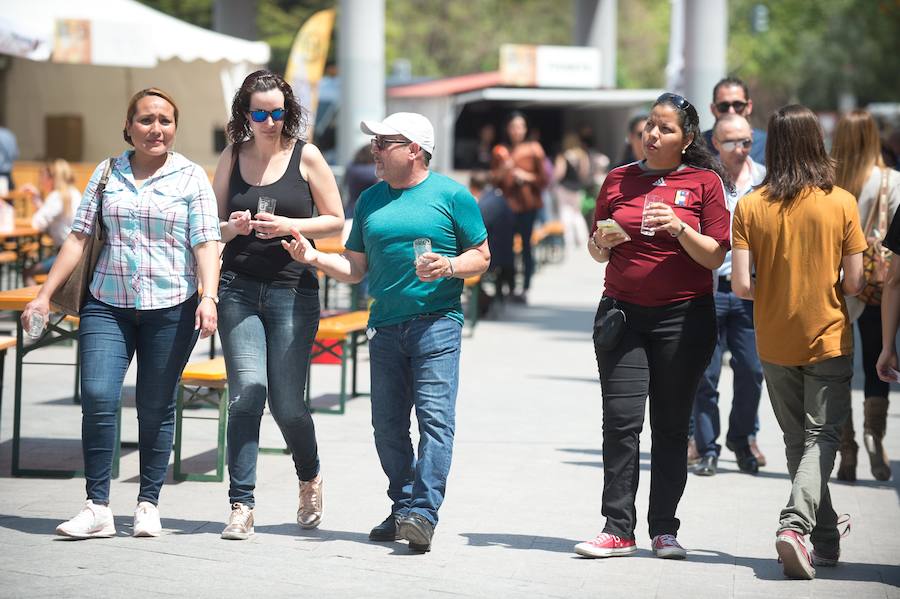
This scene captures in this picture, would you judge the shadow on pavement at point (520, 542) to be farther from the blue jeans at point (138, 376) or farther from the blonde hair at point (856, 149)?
the blonde hair at point (856, 149)

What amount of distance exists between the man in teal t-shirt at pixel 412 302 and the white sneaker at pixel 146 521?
3.19ft

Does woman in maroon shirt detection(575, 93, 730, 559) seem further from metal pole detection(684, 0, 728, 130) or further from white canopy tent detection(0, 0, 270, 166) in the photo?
metal pole detection(684, 0, 728, 130)

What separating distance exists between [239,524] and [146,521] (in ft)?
1.25

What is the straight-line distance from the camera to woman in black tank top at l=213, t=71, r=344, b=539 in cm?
588

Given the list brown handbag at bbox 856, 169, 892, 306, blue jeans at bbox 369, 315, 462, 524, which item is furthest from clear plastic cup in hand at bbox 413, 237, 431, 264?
brown handbag at bbox 856, 169, 892, 306

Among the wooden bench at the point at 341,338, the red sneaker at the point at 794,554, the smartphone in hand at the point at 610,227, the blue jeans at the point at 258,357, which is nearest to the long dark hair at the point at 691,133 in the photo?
the smartphone in hand at the point at 610,227

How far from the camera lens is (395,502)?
598 centimetres

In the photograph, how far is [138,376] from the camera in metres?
6.04

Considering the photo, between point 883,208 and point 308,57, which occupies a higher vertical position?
point 308,57

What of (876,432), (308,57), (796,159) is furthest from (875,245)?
(308,57)

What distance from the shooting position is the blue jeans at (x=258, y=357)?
5875 mm

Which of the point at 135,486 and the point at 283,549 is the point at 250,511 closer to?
the point at 283,549

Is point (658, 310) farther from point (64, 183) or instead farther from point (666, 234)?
point (64, 183)

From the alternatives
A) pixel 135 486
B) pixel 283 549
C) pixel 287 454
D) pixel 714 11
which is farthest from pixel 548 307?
pixel 283 549
